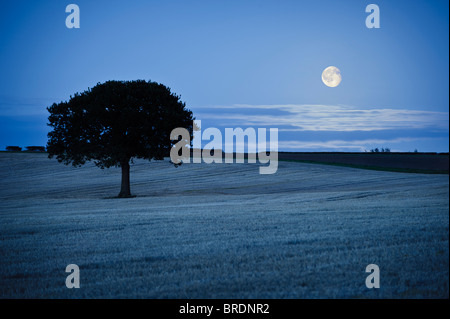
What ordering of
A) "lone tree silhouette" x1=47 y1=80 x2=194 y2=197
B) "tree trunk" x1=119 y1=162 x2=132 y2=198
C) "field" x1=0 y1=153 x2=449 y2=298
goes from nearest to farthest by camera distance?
"field" x1=0 y1=153 x2=449 y2=298 < "lone tree silhouette" x1=47 y1=80 x2=194 y2=197 < "tree trunk" x1=119 y1=162 x2=132 y2=198

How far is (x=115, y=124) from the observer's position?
40.2 metres

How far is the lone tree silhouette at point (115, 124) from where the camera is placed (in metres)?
39.9

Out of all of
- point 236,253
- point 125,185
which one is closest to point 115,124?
point 125,185

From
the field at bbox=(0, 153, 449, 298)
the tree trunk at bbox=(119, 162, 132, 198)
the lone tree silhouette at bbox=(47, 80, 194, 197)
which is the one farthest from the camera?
the tree trunk at bbox=(119, 162, 132, 198)

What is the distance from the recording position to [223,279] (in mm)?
8867

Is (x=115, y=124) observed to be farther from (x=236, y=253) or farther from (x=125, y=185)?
(x=236, y=253)

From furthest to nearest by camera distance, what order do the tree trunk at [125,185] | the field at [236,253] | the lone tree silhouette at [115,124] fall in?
the tree trunk at [125,185], the lone tree silhouette at [115,124], the field at [236,253]

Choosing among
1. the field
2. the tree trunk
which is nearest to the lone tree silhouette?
the tree trunk

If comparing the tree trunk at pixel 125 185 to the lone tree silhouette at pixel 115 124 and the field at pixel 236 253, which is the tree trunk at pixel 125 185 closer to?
the lone tree silhouette at pixel 115 124

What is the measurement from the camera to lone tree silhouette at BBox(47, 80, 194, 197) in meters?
39.9

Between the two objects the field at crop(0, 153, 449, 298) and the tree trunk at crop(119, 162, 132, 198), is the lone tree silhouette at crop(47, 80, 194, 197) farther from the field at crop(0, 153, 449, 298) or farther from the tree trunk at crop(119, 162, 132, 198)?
the field at crop(0, 153, 449, 298)

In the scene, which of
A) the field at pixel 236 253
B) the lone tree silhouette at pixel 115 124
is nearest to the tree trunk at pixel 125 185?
the lone tree silhouette at pixel 115 124

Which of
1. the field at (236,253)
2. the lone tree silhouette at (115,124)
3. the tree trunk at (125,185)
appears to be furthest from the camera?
the tree trunk at (125,185)
